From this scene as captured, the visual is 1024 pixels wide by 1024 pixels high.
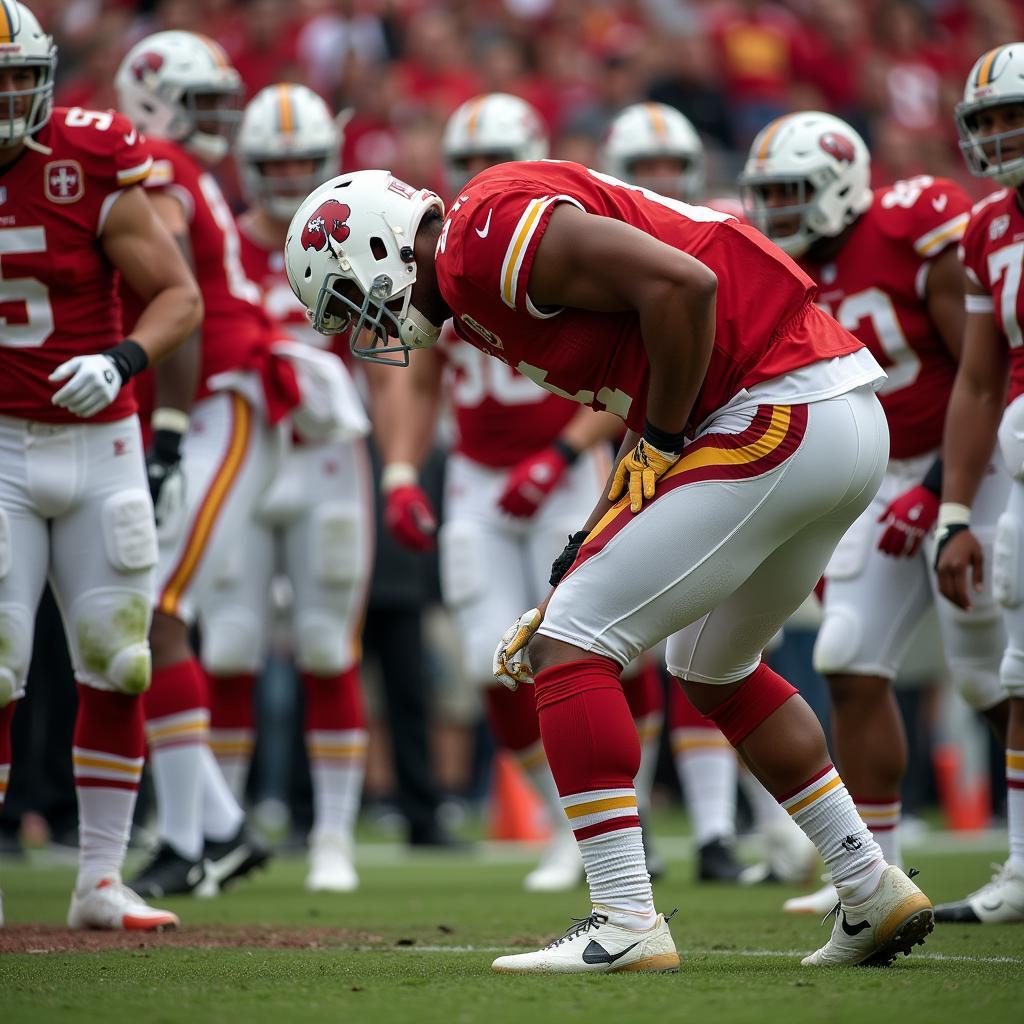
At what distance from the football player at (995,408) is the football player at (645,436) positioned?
100 centimetres

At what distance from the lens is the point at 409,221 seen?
3.73 m

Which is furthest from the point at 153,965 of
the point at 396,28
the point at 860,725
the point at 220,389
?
the point at 396,28

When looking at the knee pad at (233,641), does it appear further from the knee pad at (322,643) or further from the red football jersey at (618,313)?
the red football jersey at (618,313)

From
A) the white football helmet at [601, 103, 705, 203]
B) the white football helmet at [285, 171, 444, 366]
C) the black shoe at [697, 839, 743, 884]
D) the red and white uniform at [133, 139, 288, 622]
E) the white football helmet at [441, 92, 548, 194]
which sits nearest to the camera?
the white football helmet at [285, 171, 444, 366]

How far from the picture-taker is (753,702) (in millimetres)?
3877

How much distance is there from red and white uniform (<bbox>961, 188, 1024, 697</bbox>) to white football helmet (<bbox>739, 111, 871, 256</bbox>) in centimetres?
57

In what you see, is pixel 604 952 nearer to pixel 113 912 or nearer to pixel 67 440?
pixel 113 912

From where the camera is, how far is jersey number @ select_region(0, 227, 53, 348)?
457 centimetres

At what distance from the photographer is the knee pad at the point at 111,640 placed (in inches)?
184

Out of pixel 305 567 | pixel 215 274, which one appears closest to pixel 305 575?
pixel 305 567

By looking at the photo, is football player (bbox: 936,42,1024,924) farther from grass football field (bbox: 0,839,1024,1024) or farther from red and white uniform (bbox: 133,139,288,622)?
red and white uniform (bbox: 133,139,288,622)

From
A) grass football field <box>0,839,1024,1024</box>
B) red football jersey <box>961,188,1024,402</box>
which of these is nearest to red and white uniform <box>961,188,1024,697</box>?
red football jersey <box>961,188,1024,402</box>

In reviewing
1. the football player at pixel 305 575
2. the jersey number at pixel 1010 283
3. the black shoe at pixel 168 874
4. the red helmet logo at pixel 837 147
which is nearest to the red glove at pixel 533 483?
the football player at pixel 305 575

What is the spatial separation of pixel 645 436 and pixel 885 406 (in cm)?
188
